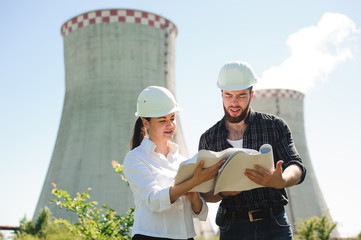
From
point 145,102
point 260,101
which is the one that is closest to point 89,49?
point 260,101

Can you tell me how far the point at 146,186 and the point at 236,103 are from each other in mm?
621

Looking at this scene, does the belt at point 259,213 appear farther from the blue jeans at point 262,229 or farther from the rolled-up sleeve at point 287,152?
the rolled-up sleeve at point 287,152

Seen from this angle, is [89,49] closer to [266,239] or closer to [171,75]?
[171,75]

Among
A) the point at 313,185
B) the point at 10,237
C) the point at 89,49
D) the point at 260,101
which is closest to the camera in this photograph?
the point at 10,237

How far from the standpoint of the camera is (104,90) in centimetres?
1101

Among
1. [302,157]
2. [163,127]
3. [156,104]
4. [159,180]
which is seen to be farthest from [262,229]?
[302,157]

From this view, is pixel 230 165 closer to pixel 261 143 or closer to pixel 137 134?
pixel 261 143

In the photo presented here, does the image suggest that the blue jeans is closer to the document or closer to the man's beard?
the document

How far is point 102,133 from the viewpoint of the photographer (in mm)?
10672

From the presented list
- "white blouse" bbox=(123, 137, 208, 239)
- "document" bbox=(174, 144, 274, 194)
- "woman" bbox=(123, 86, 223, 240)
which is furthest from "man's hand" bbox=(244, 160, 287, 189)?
"white blouse" bbox=(123, 137, 208, 239)

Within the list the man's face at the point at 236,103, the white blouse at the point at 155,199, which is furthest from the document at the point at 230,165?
the man's face at the point at 236,103

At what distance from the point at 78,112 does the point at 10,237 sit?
4.40 meters

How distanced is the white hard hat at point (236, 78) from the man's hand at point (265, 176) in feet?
1.56

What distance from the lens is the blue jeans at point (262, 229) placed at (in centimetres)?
230
